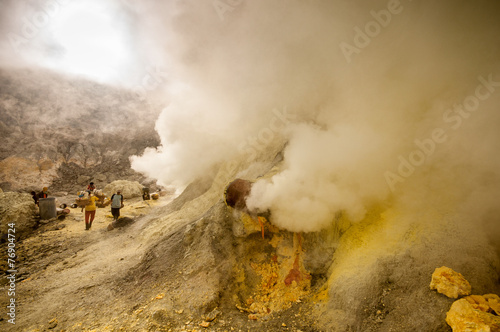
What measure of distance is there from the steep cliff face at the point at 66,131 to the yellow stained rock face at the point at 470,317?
2436cm

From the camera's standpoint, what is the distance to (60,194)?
16.4 m

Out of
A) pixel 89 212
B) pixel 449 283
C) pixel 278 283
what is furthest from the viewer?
pixel 89 212

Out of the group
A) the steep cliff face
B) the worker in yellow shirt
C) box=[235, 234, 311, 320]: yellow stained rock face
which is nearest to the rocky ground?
box=[235, 234, 311, 320]: yellow stained rock face

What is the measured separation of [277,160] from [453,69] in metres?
3.64

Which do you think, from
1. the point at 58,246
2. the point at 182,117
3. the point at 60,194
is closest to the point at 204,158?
the point at 182,117

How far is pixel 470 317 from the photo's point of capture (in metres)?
2.04

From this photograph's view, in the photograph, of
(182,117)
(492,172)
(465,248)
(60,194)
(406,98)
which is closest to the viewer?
(465,248)

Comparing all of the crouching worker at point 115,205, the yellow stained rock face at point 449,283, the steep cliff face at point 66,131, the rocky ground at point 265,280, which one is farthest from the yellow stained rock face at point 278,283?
the steep cliff face at point 66,131

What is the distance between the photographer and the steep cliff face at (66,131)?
1978 centimetres

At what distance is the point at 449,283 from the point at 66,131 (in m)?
31.6

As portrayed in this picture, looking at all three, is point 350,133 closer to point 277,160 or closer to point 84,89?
point 277,160

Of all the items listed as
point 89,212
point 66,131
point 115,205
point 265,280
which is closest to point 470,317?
point 265,280

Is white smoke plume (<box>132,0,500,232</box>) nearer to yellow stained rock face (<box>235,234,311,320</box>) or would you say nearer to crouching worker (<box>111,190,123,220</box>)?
yellow stained rock face (<box>235,234,311,320</box>)

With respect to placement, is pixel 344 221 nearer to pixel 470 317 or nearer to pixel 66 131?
pixel 470 317
